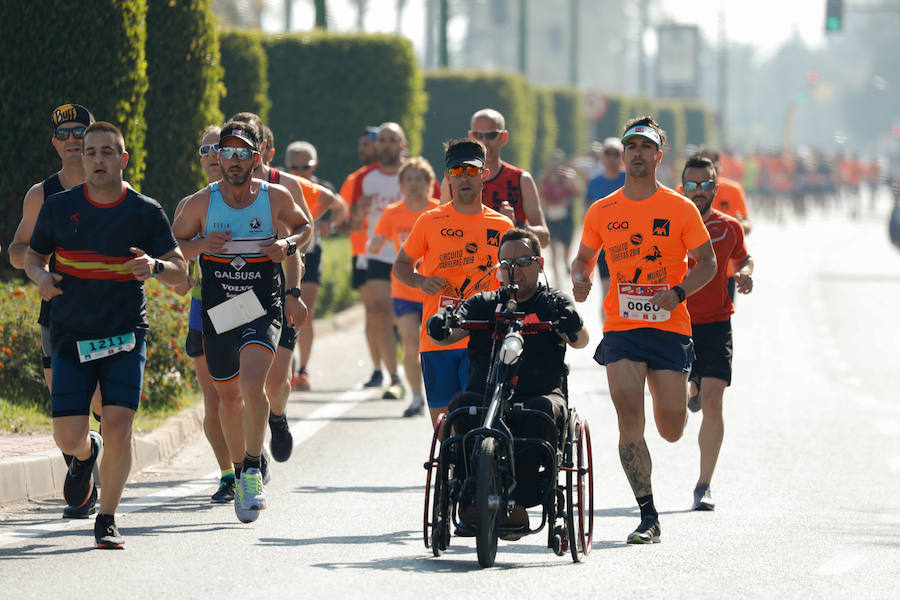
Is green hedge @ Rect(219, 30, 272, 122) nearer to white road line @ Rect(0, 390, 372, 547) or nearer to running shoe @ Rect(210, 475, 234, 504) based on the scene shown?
white road line @ Rect(0, 390, 372, 547)

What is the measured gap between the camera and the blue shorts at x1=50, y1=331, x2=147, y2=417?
8.03 m

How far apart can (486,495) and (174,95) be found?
11081 millimetres

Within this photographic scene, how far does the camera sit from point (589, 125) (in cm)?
5634

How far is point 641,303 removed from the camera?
27.7 ft

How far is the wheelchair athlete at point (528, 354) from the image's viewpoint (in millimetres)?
7711

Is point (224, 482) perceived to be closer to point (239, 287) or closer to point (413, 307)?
point (239, 287)

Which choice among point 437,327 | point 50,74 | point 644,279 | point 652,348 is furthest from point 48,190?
point 50,74

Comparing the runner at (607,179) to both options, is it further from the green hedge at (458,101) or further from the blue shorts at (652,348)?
the green hedge at (458,101)

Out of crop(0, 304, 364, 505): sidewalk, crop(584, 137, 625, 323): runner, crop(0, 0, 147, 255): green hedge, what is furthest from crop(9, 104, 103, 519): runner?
crop(584, 137, 625, 323): runner

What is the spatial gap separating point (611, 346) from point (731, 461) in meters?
3.04

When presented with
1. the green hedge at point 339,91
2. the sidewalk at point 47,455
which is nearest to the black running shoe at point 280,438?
the sidewalk at point 47,455

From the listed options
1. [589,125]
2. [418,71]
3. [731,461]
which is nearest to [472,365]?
[731,461]

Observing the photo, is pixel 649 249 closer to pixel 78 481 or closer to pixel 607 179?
pixel 78 481

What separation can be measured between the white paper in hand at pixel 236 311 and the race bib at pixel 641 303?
5.75 ft
